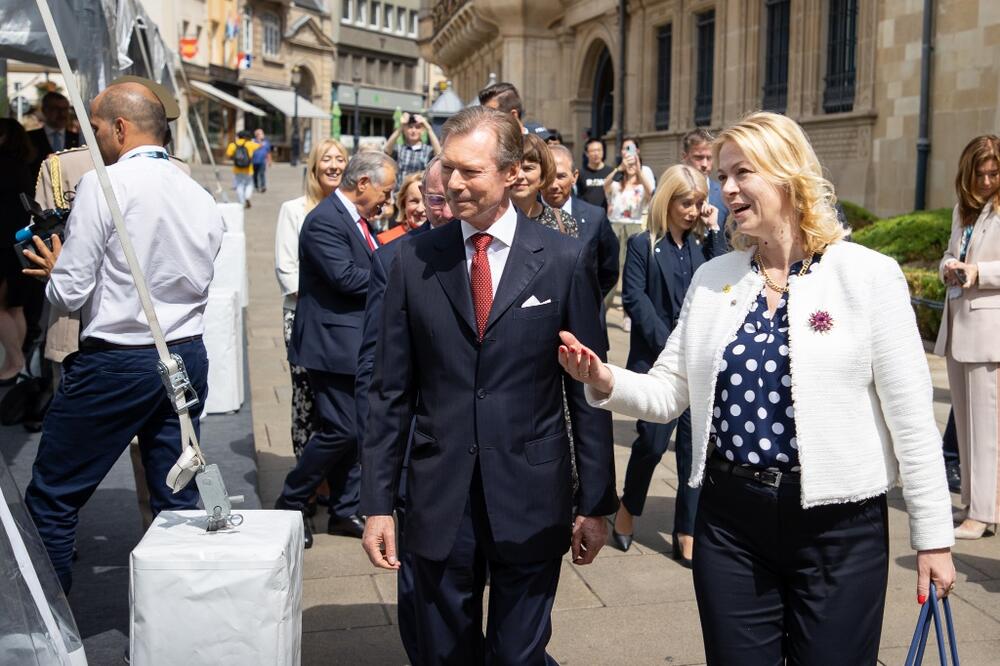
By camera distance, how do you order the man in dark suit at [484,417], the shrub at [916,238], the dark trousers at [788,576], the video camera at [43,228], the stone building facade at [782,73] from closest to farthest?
the dark trousers at [788,576] → the man in dark suit at [484,417] → the video camera at [43,228] → the shrub at [916,238] → the stone building facade at [782,73]

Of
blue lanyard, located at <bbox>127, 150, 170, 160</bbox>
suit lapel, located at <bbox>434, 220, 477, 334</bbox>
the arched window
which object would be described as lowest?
suit lapel, located at <bbox>434, 220, 477, 334</bbox>

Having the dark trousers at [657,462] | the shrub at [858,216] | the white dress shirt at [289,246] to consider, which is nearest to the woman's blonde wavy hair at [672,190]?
the dark trousers at [657,462]

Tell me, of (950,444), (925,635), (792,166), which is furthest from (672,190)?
(925,635)

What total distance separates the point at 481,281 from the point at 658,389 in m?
0.54

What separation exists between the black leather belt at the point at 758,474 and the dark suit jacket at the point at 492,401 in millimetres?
378

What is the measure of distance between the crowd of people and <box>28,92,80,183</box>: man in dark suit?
5490 millimetres

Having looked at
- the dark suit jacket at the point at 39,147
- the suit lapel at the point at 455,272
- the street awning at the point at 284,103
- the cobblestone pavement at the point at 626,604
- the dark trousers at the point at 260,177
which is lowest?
the cobblestone pavement at the point at 626,604

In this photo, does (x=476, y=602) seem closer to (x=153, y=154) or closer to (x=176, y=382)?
(x=176, y=382)

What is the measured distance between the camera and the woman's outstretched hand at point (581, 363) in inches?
112

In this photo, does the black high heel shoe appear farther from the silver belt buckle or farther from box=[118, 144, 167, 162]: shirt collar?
box=[118, 144, 167, 162]: shirt collar

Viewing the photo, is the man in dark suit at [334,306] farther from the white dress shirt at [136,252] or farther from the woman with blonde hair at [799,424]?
the woman with blonde hair at [799,424]

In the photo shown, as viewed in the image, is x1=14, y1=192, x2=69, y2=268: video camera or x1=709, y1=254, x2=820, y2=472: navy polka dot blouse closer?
x1=709, y1=254, x2=820, y2=472: navy polka dot blouse

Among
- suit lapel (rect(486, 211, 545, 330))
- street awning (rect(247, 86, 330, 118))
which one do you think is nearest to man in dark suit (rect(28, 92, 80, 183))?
suit lapel (rect(486, 211, 545, 330))

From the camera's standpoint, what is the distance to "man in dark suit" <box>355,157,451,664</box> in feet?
11.3
